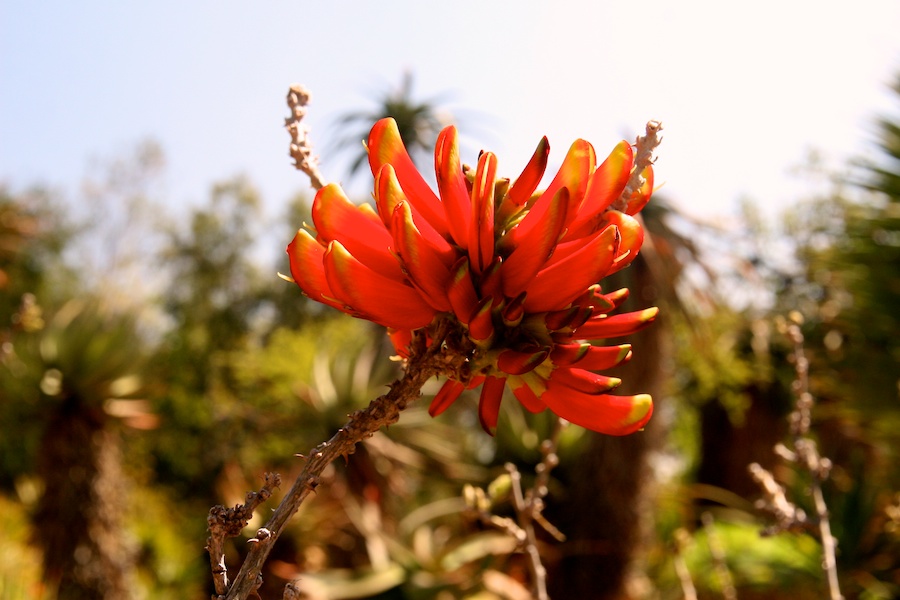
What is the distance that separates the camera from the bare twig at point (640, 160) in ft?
2.86

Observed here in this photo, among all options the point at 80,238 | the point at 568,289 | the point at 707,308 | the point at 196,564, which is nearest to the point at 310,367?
the point at 196,564

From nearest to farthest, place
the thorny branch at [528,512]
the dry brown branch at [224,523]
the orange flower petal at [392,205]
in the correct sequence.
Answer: the dry brown branch at [224,523] < the orange flower petal at [392,205] < the thorny branch at [528,512]

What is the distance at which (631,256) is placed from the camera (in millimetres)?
827

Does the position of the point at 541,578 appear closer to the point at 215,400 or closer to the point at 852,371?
the point at 852,371

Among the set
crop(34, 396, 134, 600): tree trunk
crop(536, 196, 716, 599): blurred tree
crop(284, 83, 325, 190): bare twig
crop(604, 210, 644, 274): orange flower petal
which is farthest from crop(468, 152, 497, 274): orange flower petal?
crop(34, 396, 134, 600): tree trunk

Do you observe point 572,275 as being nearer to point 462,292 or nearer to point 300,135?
point 462,292

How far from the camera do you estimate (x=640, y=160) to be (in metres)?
0.88

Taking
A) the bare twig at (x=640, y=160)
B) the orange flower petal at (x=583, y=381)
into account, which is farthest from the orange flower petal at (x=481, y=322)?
the bare twig at (x=640, y=160)

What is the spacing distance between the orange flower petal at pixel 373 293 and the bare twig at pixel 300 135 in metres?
0.19

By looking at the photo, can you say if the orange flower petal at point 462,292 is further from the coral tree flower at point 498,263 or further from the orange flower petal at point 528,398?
the orange flower petal at point 528,398

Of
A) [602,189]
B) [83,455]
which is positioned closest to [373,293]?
[602,189]

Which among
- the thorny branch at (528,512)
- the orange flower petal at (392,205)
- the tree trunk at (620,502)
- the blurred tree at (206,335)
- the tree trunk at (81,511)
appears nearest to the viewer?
the orange flower petal at (392,205)

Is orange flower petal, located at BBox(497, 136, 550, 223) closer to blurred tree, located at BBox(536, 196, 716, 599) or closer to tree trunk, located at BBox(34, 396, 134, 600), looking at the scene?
blurred tree, located at BBox(536, 196, 716, 599)

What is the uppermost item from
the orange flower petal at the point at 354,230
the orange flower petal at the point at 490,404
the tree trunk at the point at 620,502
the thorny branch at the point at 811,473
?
the orange flower petal at the point at 354,230
